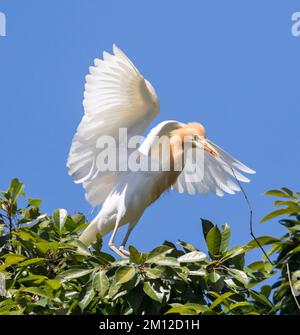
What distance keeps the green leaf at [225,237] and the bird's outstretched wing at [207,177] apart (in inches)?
77.3

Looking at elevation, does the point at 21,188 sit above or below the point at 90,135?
below

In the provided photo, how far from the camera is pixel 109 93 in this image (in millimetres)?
7648

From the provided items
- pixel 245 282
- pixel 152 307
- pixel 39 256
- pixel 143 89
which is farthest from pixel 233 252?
pixel 143 89

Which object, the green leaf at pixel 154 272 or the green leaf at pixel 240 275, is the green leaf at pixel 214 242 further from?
the green leaf at pixel 154 272

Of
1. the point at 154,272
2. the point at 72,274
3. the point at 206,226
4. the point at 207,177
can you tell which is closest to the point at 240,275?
the point at 206,226

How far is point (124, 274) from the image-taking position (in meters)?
5.80

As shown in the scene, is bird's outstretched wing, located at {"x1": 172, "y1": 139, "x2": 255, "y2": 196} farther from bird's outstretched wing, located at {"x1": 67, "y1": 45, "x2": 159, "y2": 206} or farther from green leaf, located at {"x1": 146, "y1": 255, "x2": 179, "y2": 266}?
green leaf, located at {"x1": 146, "y1": 255, "x2": 179, "y2": 266}

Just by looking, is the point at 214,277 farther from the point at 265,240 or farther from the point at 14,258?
the point at 14,258

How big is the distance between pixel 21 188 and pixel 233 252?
157 cm

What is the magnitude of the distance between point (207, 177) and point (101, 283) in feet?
9.69

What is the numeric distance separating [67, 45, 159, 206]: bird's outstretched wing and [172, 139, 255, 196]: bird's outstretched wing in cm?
85

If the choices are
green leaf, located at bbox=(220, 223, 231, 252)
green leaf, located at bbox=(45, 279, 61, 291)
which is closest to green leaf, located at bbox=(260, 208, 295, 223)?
green leaf, located at bbox=(220, 223, 231, 252)
